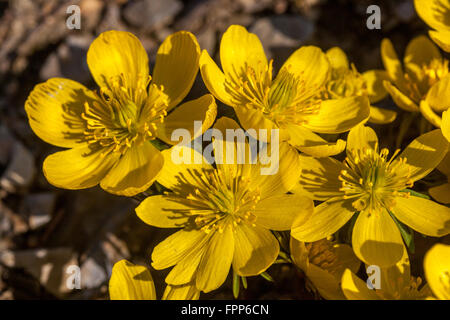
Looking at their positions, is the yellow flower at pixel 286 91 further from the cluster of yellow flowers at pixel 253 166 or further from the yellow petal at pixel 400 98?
the yellow petal at pixel 400 98

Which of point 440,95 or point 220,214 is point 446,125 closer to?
point 440,95

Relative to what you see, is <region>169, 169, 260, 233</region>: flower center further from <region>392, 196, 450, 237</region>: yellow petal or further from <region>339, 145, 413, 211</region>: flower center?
<region>392, 196, 450, 237</region>: yellow petal

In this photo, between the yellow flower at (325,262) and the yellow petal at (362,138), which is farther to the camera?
the yellow petal at (362,138)

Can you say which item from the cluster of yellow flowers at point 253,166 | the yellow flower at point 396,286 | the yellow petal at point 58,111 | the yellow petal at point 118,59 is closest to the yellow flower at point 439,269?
the cluster of yellow flowers at point 253,166

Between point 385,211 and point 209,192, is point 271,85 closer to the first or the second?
point 209,192

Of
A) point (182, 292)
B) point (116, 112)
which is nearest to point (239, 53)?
point (116, 112)
